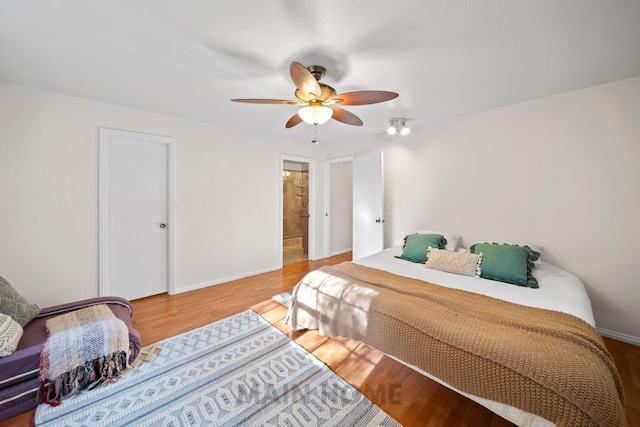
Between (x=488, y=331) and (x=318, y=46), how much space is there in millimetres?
2126

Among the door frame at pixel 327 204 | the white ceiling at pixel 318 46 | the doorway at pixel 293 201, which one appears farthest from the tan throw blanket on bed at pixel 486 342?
the doorway at pixel 293 201

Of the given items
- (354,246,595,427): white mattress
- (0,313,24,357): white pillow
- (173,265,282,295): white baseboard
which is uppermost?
(354,246,595,427): white mattress

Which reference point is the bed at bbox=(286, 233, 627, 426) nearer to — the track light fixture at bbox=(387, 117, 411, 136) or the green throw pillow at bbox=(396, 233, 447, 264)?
the green throw pillow at bbox=(396, 233, 447, 264)

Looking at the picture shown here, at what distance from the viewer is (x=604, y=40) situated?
5.49ft

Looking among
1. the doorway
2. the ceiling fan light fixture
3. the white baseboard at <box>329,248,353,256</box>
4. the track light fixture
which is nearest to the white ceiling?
the ceiling fan light fixture

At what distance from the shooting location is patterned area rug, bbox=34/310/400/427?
1484 mm

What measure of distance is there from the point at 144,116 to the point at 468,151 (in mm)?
4107

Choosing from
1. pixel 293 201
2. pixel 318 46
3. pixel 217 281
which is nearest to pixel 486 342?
pixel 318 46

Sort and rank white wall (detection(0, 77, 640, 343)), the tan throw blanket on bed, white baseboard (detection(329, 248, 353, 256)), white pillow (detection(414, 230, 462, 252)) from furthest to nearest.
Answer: white baseboard (detection(329, 248, 353, 256))
white pillow (detection(414, 230, 462, 252))
white wall (detection(0, 77, 640, 343))
the tan throw blanket on bed

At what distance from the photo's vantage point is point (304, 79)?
1.61m

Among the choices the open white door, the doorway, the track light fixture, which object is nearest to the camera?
the track light fixture

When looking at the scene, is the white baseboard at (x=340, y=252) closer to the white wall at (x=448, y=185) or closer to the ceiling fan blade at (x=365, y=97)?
the white wall at (x=448, y=185)

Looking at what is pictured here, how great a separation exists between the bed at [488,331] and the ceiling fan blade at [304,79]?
1574 millimetres

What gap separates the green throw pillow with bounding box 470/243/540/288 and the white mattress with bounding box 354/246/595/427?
0.24ft
